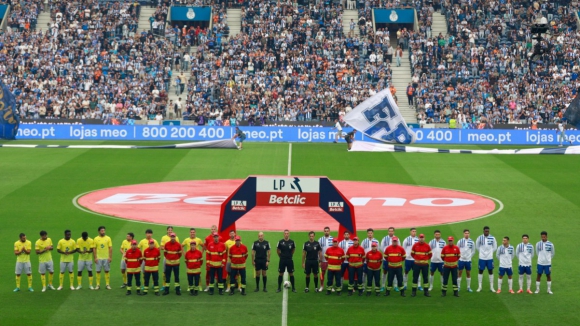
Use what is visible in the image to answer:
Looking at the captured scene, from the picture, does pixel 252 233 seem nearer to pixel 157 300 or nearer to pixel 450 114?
pixel 157 300

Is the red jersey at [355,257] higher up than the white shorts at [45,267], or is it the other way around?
the red jersey at [355,257]

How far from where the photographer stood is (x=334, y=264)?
18.8 meters

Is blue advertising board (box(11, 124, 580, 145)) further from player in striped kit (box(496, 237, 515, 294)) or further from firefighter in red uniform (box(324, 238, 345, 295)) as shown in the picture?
firefighter in red uniform (box(324, 238, 345, 295))

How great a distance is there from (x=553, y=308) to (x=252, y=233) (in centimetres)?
975

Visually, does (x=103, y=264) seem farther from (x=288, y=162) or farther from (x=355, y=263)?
(x=288, y=162)

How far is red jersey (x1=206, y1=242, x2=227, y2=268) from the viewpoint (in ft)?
61.2

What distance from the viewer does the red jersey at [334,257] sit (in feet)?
61.5

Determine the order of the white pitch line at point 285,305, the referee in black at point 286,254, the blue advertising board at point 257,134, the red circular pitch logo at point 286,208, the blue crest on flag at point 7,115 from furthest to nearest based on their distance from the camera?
1. the blue advertising board at point 257,134
2. the blue crest on flag at point 7,115
3. the red circular pitch logo at point 286,208
4. the referee in black at point 286,254
5. the white pitch line at point 285,305

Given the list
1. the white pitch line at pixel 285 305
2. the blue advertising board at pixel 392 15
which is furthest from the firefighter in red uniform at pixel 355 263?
the blue advertising board at pixel 392 15

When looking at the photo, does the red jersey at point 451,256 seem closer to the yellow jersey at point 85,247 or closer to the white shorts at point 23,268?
the yellow jersey at point 85,247

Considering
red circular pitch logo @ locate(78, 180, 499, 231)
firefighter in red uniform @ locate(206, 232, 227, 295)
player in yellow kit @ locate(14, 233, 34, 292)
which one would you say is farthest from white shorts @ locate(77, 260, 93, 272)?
red circular pitch logo @ locate(78, 180, 499, 231)

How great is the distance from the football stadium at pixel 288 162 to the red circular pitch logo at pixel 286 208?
159 millimetres

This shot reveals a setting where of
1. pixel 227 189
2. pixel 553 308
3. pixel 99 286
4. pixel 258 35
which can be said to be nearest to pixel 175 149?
pixel 227 189

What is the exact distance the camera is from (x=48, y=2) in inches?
2611
